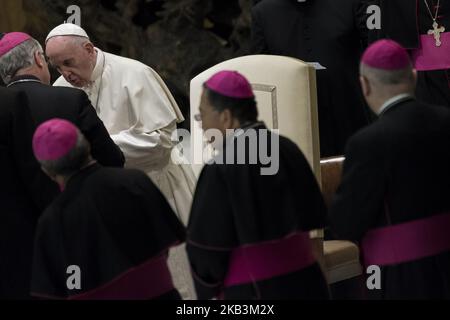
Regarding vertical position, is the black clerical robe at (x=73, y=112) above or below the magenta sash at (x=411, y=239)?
above

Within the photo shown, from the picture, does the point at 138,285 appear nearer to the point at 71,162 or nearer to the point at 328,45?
the point at 71,162

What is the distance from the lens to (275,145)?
17.7 feet

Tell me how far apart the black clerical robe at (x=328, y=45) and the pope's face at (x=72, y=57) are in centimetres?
118

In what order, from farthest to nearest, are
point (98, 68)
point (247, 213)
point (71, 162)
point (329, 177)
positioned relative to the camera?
point (98, 68) < point (329, 177) < point (71, 162) < point (247, 213)

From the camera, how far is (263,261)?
5262 mm

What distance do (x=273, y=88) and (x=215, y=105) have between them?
158cm

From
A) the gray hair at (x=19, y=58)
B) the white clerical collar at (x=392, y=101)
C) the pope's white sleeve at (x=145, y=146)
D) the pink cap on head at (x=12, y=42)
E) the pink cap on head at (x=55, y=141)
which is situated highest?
the pink cap on head at (x=12, y=42)

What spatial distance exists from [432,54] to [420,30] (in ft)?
0.53

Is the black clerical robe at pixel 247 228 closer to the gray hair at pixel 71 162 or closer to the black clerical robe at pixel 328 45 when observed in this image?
the gray hair at pixel 71 162

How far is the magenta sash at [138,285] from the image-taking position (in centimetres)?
540

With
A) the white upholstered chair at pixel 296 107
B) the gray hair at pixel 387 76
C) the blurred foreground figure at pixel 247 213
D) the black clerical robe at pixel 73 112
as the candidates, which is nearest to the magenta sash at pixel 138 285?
the blurred foreground figure at pixel 247 213

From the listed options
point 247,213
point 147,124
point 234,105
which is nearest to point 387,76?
point 234,105

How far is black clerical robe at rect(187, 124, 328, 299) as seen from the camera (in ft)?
17.1

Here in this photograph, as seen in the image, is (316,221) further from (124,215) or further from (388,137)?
(124,215)
